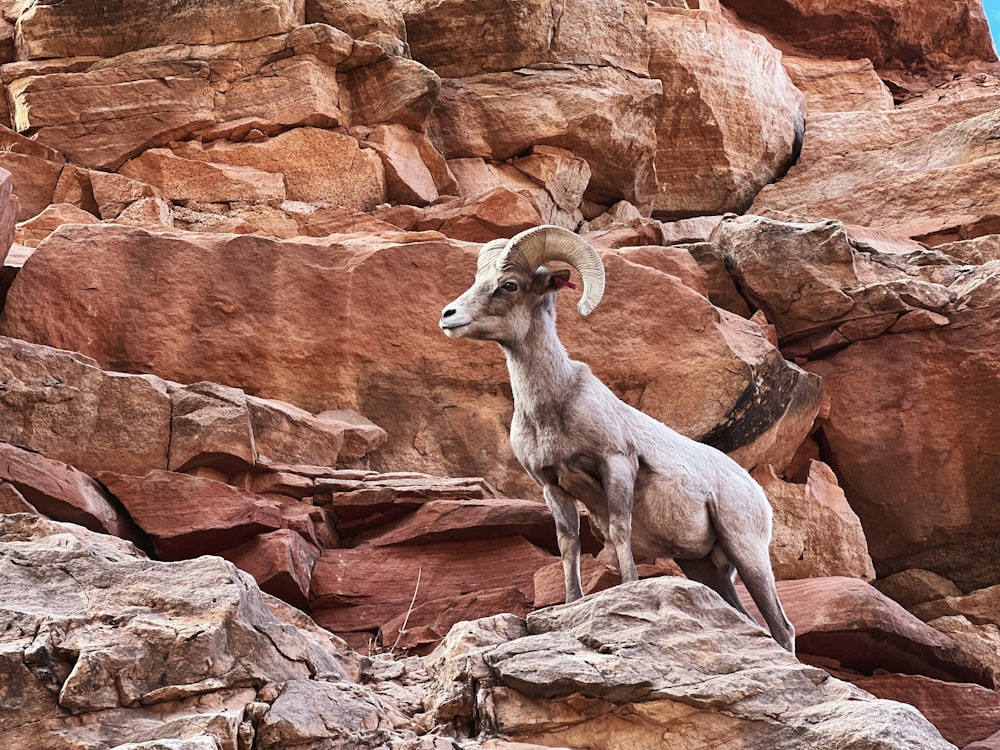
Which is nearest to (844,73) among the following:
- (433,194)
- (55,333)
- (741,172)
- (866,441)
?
(741,172)

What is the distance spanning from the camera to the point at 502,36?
19359mm

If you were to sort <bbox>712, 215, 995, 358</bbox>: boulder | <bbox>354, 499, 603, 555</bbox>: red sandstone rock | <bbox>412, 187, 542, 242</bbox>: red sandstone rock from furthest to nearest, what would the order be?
<bbox>412, 187, 542, 242</bbox>: red sandstone rock
<bbox>712, 215, 995, 358</bbox>: boulder
<bbox>354, 499, 603, 555</bbox>: red sandstone rock

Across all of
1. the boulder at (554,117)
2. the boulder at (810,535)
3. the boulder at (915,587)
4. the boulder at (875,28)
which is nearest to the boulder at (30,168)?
the boulder at (554,117)

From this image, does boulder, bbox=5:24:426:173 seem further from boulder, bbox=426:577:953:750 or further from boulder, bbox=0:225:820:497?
boulder, bbox=426:577:953:750

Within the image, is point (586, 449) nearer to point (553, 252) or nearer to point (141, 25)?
point (553, 252)

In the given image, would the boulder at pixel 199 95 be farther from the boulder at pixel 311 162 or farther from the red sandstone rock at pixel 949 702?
the red sandstone rock at pixel 949 702

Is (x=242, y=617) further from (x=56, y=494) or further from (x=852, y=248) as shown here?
(x=852, y=248)

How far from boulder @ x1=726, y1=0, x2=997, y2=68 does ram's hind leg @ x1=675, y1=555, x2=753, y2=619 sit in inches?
845

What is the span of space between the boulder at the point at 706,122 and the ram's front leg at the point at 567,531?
14880mm

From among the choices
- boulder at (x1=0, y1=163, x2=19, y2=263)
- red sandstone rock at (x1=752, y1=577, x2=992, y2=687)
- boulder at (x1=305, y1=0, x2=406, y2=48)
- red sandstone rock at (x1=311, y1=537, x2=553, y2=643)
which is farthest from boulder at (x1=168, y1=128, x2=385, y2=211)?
red sandstone rock at (x1=752, y1=577, x2=992, y2=687)

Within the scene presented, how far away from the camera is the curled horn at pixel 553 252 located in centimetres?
741

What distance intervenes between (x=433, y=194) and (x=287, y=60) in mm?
2818

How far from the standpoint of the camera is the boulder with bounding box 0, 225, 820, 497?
11680 millimetres

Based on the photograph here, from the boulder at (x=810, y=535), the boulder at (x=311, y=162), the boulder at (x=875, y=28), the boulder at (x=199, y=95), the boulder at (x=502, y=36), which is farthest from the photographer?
the boulder at (x=875, y=28)
